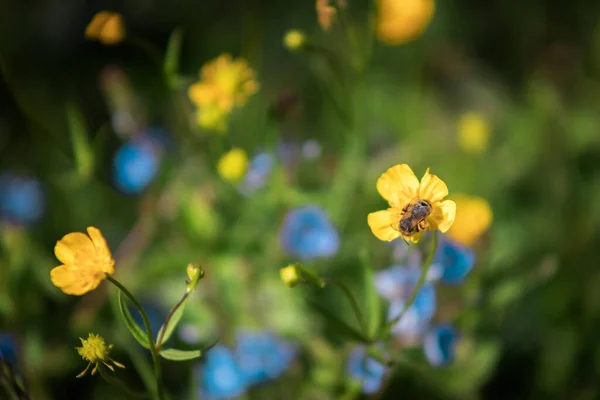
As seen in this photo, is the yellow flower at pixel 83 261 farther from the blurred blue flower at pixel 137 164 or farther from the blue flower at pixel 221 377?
the blurred blue flower at pixel 137 164

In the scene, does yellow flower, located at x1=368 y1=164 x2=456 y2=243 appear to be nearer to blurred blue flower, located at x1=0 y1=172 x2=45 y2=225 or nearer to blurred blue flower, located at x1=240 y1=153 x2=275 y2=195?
blurred blue flower, located at x1=240 y1=153 x2=275 y2=195

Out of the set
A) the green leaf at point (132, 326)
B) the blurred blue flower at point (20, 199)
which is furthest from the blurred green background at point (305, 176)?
the green leaf at point (132, 326)

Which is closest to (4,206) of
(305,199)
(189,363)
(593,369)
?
(189,363)

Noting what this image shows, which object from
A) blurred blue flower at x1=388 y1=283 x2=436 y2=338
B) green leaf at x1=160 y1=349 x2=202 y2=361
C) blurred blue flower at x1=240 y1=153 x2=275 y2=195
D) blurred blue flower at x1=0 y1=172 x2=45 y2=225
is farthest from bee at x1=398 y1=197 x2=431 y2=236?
blurred blue flower at x1=0 y1=172 x2=45 y2=225

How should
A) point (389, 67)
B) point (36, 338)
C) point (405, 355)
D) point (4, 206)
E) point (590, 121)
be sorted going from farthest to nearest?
point (389, 67) < point (590, 121) < point (4, 206) < point (36, 338) < point (405, 355)

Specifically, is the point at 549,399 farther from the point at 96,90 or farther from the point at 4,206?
the point at 96,90

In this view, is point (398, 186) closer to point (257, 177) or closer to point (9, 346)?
point (257, 177)
